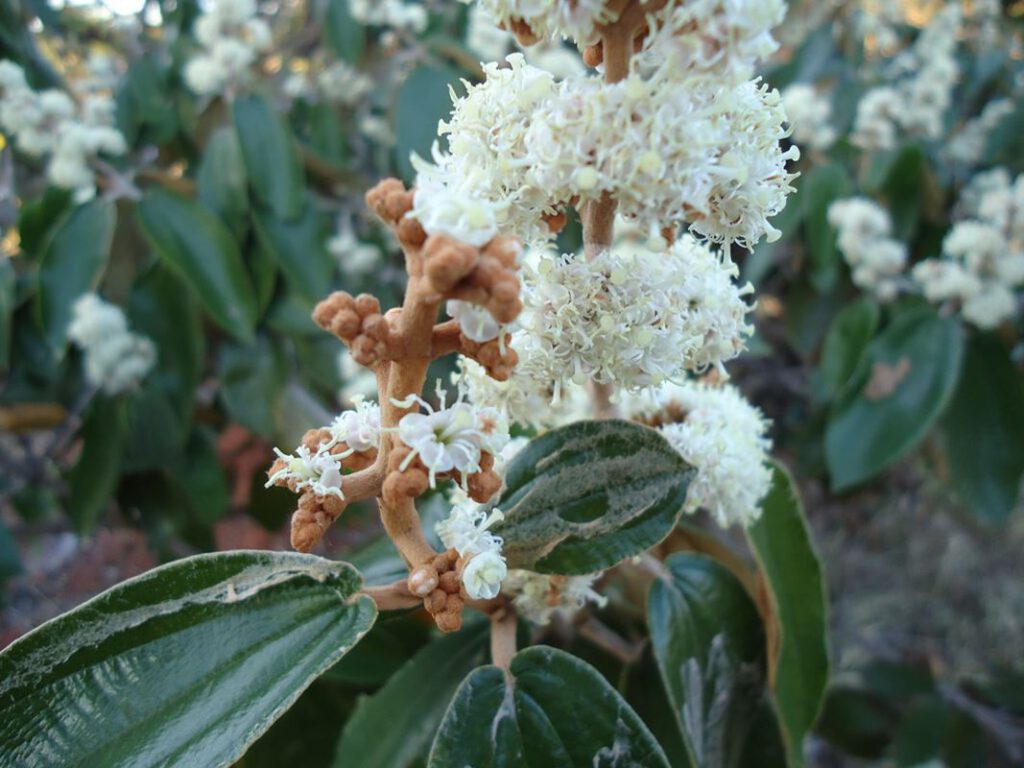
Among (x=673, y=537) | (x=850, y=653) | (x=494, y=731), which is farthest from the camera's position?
(x=850, y=653)

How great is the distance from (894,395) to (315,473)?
1.14 m

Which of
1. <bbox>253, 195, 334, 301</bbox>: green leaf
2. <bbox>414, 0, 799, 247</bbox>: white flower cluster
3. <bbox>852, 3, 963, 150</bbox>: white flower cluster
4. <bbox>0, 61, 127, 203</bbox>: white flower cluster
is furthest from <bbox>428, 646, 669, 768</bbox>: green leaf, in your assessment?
<bbox>852, 3, 963, 150</bbox>: white flower cluster

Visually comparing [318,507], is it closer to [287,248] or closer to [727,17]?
[727,17]

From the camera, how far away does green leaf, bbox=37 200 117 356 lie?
1.32 metres

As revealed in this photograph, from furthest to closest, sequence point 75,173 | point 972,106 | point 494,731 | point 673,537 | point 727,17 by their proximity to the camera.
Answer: point 972,106, point 75,173, point 673,537, point 494,731, point 727,17

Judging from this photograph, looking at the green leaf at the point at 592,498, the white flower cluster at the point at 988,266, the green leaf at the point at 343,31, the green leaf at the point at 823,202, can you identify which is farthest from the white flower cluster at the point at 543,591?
the green leaf at the point at 343,31

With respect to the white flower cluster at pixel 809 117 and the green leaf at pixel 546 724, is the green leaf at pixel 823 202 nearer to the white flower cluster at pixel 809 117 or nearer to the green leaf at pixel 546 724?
the white flower cluster at pixel 809 117

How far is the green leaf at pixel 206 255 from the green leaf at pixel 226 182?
0.09m

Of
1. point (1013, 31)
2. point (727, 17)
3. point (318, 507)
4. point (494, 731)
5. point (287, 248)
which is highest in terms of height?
point (1013, 31)

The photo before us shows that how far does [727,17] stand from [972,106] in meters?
1.92

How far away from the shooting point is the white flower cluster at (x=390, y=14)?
1.68m

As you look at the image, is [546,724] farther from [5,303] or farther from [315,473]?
[5,303]

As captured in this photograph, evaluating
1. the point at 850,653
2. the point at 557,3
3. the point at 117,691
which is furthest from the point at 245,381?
the point at 850,653

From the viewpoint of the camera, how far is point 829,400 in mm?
1619
